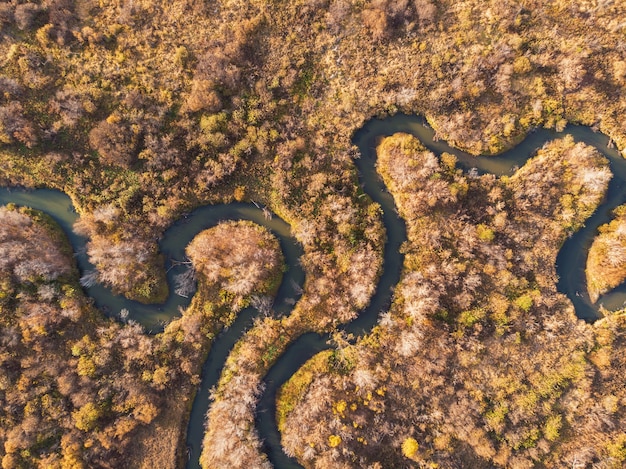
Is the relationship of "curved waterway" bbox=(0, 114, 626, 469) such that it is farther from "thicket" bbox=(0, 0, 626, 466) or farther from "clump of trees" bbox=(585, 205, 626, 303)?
"thicket" bbox=(0, 0, 626, 466)

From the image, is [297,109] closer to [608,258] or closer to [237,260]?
[237,260]

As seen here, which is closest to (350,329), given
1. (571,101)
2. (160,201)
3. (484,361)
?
(484,361)

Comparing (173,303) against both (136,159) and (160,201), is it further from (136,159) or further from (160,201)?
(136,159)

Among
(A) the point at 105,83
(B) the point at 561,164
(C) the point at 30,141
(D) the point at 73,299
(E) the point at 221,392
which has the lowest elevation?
(E) the point at 221,392

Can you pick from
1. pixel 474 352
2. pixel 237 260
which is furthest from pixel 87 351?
pixel 474 352

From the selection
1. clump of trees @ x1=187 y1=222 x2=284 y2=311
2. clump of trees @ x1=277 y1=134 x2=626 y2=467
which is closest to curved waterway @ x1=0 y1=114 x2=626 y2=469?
clump of trees @ x1=187 y1=222 x2=284 y2=311

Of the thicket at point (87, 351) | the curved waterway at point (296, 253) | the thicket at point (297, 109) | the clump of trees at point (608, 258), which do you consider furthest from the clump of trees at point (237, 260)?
the clump of trees at point (608, 258)
